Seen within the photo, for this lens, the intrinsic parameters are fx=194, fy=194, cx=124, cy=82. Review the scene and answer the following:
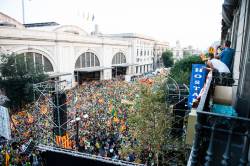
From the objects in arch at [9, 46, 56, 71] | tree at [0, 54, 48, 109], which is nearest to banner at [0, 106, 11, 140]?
tree at [0, 54, 48, 109]

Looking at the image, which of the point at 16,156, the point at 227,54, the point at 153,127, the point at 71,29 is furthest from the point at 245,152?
the point at 71,29

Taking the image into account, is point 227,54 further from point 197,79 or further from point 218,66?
point 197,79

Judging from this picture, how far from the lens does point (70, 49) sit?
32500mm

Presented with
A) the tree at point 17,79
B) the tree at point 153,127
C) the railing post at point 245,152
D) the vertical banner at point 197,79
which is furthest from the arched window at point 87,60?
the railing post at point 245,152

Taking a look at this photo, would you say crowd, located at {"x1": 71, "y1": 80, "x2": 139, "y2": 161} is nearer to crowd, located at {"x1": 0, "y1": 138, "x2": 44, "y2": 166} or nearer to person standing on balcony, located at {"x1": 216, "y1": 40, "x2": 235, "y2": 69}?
crowd, located at {"x1": 0, "y1": 138, "x2": 44, "y2": 166}

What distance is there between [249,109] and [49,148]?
5.52 meters

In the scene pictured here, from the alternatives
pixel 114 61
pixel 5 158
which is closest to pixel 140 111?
pixel 5 158

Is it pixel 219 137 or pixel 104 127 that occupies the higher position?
pixel 219 137

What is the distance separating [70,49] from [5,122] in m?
22.5

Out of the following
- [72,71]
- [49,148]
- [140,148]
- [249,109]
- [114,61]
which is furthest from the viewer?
[114,61]

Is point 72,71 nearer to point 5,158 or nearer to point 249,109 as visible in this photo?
point 5,158

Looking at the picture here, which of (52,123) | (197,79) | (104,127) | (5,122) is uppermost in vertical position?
(197,79)

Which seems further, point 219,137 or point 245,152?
point 219,137

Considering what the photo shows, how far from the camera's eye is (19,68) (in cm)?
2056
